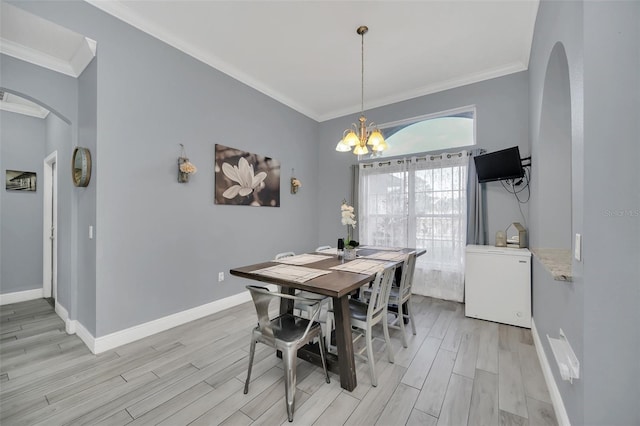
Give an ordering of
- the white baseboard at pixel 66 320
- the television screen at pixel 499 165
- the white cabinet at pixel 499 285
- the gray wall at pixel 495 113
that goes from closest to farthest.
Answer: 1. the white baseboard at pixel 66 320
2. the white cabinet at pixel 499 285
3. the television screen at pixel 499 165
4. the gray wall at pixel 495 113

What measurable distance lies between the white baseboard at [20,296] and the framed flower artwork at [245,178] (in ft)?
10.8

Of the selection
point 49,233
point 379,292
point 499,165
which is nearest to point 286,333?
point 379,292

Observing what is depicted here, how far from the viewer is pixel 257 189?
390cm

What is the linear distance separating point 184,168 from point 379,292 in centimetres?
243

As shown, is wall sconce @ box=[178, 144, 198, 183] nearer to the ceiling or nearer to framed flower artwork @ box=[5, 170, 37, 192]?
the ceiling

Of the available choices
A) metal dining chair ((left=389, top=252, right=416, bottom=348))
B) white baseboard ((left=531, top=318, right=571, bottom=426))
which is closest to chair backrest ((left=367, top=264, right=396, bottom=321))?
metal dining chair ((left=389, top=252, right=416, bottom=348))

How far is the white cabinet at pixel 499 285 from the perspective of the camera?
9.37 feet

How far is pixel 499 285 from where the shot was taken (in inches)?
117

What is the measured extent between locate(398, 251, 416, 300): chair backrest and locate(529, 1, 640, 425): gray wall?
129cm

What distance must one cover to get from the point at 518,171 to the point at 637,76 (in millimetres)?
2175

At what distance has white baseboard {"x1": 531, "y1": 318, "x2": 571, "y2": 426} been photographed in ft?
4.85

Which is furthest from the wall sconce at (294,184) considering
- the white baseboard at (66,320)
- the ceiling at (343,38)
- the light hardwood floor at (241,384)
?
the white baseboard at (66,320)

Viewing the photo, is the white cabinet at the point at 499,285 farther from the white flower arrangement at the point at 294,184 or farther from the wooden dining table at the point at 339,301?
the white flower arrangement at the point at 294,184

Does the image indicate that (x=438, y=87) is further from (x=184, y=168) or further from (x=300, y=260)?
(x=184, y=168)
